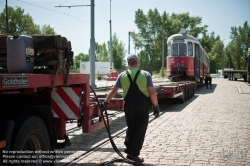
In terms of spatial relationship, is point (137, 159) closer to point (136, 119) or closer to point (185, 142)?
point (136, 119)

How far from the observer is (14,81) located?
3430mm

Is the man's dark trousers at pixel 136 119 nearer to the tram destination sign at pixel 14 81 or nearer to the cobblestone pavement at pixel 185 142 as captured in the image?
the cobblestone pavement at pixel 185 142

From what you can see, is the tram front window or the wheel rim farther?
the tram front window

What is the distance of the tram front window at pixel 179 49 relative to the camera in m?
23.9

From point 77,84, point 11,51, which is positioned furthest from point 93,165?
point 11,51

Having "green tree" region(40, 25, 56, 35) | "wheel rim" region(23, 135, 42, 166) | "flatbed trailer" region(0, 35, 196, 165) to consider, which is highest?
"green tree" region(40, 25, 56, 35)

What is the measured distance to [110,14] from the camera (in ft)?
121

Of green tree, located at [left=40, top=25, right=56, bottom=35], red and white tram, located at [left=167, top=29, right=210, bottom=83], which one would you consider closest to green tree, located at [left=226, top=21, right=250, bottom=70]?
green tree, located at [left=40, top=25, right=56, bottom=35]

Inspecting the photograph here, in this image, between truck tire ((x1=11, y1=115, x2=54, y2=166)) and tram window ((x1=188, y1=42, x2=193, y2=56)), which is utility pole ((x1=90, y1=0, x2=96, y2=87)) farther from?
truck tire ((x1=11, y1=115, x2=54, y2=166))

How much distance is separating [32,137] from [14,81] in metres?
0.90

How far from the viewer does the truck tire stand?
3676 mm

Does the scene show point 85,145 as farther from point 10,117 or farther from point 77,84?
point 10,117

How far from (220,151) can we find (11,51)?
4235mm

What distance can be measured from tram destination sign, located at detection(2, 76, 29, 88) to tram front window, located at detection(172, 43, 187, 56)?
21.0m
